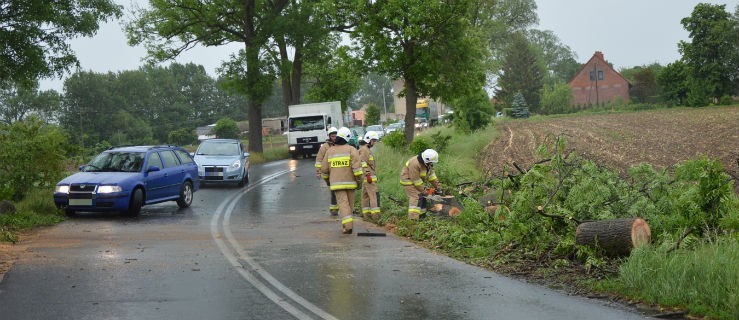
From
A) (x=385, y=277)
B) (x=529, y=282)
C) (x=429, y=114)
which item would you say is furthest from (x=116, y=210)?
(x=429, y=114)

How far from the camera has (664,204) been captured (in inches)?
466

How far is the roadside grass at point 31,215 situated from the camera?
14380 millimetres

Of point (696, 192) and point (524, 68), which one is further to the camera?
point (524, 68)

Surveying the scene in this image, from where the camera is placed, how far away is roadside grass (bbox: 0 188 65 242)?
14.4m

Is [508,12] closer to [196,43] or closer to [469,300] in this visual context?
→ [196,43]

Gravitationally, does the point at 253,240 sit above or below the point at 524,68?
below

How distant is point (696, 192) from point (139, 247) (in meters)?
7.87

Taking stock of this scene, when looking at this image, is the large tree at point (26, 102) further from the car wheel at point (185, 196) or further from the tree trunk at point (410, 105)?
→ the car wheel at point (185, 196)

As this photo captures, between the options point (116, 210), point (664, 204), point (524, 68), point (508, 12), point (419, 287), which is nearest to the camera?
point (419, 287)

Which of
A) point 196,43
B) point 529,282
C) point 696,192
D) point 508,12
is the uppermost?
point 508,12

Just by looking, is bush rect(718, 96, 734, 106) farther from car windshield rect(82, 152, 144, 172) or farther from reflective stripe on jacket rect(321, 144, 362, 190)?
reflective stripe on jacket rect(321, 144, 362, 190)

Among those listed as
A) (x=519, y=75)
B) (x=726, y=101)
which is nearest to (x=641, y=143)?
(x=726, y=101)

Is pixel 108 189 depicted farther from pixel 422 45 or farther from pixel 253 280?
pixel 422 45

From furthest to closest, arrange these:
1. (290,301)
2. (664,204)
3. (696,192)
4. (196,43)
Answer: (196,43) → (664,204) → (696,192) → (290,301)
